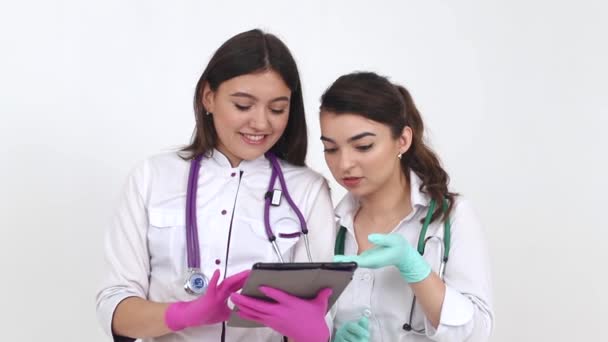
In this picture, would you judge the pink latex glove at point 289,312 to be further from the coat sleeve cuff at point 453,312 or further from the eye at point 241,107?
the eye at point 241,107

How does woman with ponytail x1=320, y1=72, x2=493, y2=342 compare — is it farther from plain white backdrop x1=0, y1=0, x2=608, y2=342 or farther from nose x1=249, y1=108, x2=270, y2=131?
plain white backdrop x1=0, y1=0, x2=608, y2=342

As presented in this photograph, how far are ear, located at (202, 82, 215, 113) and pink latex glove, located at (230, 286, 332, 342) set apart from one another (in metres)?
0.47

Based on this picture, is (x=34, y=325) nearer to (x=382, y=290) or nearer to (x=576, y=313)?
(x=382, y=290)

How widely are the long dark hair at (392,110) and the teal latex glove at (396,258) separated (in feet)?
0.57

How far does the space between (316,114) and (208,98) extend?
92cm

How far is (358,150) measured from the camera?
6.00 ft

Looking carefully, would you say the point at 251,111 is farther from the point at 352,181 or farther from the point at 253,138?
the point at 352,181

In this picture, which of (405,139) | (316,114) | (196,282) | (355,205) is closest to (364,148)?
(405,139)

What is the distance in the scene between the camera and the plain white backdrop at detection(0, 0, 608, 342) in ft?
7.78

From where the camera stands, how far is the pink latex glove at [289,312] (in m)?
1.57

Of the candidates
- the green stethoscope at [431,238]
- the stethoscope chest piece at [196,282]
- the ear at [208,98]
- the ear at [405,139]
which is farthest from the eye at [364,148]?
the stethoscope chest piece at [196,282]

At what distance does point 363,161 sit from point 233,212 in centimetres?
31

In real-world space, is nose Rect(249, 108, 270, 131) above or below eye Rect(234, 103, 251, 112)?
below

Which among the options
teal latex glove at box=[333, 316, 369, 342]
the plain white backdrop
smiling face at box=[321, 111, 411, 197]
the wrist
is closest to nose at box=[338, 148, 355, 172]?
smiling face at box=[321, 111, 411, 197]
